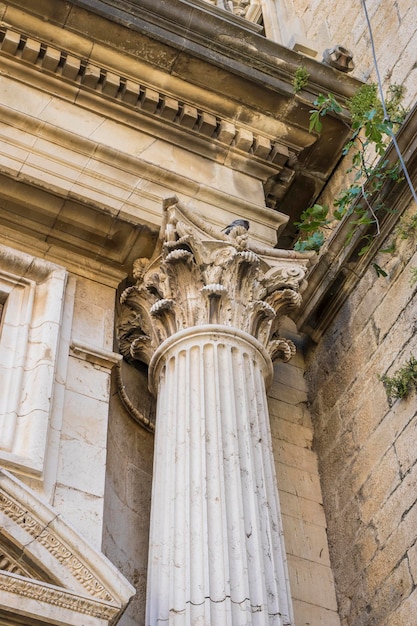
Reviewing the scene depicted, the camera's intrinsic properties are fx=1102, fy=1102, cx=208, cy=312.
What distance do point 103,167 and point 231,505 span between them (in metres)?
3.39

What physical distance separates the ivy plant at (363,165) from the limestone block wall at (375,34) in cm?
24

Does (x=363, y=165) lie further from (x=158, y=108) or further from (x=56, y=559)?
(x=56, y=559)

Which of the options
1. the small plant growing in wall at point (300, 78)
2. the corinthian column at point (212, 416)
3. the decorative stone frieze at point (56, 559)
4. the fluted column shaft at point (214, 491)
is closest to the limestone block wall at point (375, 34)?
the small plant growing in wall at point (300, 78)

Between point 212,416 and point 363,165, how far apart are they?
286 cm

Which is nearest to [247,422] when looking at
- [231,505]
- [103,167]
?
[231,505]

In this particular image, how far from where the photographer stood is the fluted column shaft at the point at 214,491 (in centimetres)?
583

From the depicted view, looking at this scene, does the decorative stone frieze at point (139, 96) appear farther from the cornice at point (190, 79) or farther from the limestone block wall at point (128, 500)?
the limestone block wall at point (128, 500)

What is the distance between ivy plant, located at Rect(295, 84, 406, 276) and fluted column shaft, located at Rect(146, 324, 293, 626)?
156 cm

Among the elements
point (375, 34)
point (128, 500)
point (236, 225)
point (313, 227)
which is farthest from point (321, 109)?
point (128, 500)

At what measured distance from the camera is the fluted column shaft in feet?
19.1

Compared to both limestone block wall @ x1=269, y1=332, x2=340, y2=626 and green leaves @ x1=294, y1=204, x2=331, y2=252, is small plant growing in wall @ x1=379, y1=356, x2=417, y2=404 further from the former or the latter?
green leaves @ x1=294, y1=204, x2=331, y2=252

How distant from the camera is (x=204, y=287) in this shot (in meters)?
7.61

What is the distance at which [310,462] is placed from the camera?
321 inches

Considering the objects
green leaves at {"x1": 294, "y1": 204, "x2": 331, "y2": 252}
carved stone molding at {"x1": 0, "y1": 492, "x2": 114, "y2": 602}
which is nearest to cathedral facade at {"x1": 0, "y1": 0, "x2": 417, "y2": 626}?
carved stone molding at {"x1": 0, "y1": 492, "x2": 114, "y2": 602}
